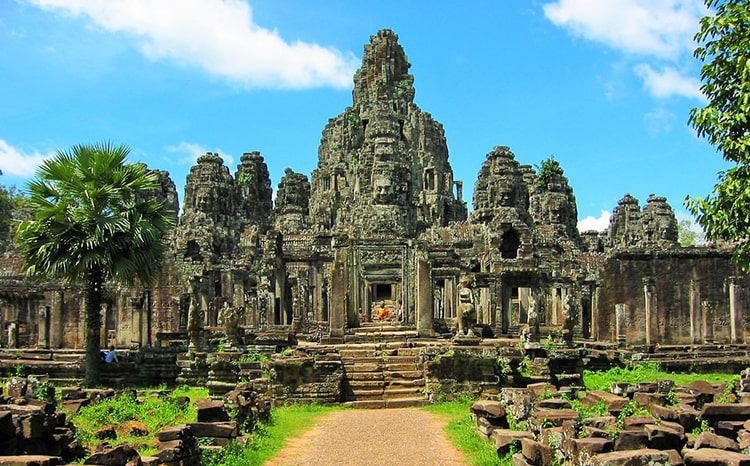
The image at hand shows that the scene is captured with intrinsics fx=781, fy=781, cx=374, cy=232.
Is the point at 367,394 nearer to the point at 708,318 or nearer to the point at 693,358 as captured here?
the point at 693,358

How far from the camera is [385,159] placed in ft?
112

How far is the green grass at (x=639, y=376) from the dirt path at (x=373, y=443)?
18.9ft

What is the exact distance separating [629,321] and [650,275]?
1881mm

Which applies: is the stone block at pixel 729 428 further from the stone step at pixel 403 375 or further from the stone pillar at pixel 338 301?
the stone pillar at pixel 338 301

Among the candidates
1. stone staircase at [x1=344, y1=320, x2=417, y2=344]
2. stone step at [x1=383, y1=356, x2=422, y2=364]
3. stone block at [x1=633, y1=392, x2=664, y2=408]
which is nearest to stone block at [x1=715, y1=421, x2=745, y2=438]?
stone block at [x1=633, y1=392, x2=664, y2=408]

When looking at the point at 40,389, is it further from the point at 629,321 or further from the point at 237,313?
the point at 629,321

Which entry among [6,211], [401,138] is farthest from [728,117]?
[6,211]

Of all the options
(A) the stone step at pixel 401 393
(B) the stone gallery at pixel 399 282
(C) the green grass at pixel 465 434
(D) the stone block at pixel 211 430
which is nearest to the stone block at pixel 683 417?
(C) the green grass at pixel 465 434

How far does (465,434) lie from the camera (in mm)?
13250

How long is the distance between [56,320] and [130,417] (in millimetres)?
17479

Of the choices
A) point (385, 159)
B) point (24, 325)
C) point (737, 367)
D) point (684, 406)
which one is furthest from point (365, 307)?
point (684, 406)

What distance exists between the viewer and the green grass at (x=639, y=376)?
19.7m

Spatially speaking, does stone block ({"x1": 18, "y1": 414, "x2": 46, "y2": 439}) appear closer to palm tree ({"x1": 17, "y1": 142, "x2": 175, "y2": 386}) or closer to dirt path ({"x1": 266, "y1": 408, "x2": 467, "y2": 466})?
dirt path ({"x1": 266, "y1": 408, "x2": 467, "y2": 466})

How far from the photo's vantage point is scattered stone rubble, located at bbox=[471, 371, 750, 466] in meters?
8.52
